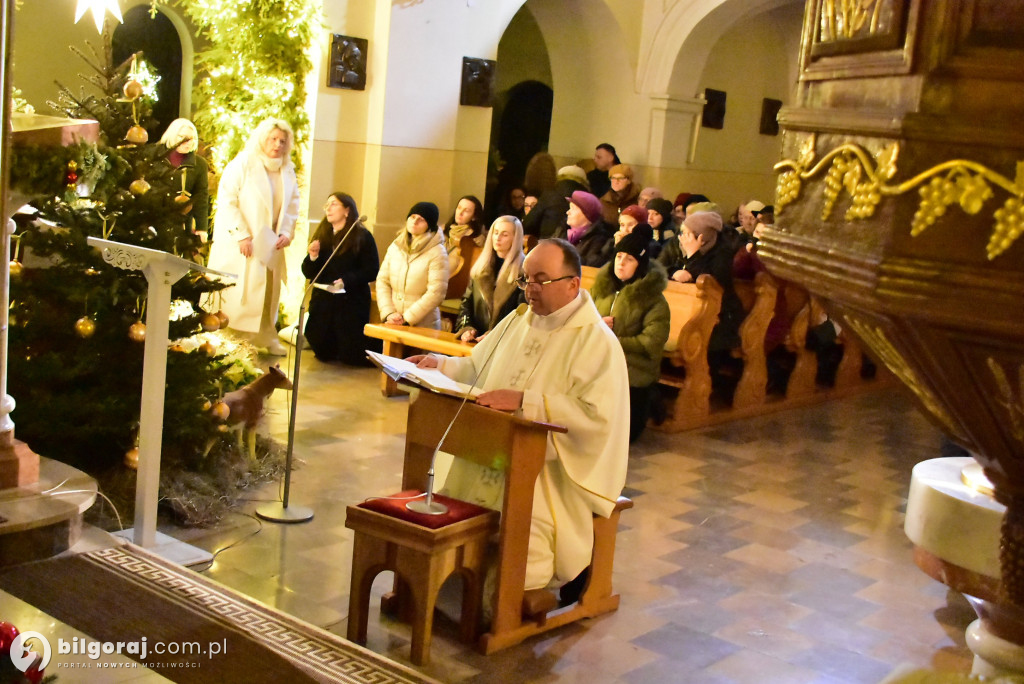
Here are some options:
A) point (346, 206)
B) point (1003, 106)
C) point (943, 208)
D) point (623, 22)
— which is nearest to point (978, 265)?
point (943, 208)

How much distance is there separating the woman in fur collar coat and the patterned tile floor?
2.59 feet

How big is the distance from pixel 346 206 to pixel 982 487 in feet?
22.5

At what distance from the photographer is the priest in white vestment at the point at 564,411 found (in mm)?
4336

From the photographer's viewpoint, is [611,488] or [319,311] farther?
[319,311]

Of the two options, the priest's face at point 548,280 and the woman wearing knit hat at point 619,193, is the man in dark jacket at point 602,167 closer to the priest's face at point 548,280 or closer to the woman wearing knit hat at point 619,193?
the woman wearing knit hat at point 619,193

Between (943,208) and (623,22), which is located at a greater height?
(623,22)

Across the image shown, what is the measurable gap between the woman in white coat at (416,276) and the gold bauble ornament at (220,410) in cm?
301

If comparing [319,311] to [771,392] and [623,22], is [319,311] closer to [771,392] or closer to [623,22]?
[771,392]

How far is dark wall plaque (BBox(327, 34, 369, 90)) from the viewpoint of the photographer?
9.73 m

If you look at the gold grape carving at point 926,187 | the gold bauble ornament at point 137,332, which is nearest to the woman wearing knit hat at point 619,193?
the gold bauble ornament at point 137,332

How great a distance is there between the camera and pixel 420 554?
3936mm

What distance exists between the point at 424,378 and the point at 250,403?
184 centimetres

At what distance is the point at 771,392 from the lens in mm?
9234

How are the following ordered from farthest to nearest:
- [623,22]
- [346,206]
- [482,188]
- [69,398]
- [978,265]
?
[623,22], [482,188], [346,206], [69,398], [978,265]
